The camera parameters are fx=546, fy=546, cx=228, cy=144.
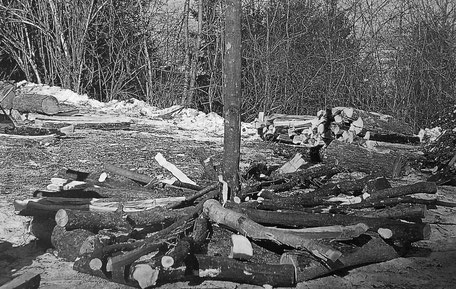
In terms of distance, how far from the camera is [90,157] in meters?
8.60

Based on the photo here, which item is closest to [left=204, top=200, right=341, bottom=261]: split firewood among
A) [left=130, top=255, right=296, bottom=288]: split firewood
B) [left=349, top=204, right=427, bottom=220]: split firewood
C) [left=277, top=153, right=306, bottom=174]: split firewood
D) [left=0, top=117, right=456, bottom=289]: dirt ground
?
[left=130, top=255, right=296, bottom=288]: split firewood

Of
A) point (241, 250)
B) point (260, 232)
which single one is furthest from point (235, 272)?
point (260, 232)

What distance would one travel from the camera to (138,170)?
788 centimetres

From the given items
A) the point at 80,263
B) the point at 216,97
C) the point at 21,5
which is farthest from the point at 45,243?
the point at 21,5

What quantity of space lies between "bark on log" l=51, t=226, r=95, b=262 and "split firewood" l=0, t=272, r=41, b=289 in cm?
62

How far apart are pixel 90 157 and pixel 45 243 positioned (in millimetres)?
3830

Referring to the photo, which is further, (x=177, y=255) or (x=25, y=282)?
(x=177, y=255)

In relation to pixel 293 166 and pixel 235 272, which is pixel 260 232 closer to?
pixel 235 272

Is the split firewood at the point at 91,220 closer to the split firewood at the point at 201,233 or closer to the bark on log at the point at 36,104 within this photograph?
the split firewood at the point at 201,233

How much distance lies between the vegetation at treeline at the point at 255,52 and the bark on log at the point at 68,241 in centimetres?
1061

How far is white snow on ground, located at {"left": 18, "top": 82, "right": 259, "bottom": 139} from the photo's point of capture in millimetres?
11935

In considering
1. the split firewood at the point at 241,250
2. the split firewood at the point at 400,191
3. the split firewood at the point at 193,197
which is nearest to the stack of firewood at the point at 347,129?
the split firewood at the point at 400,191

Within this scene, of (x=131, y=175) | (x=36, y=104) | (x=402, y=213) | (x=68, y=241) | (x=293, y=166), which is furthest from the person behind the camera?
(x=36, y=104)

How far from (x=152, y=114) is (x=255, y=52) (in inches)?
135
